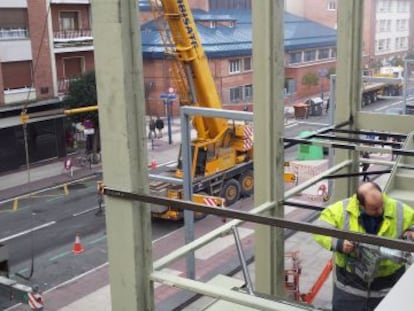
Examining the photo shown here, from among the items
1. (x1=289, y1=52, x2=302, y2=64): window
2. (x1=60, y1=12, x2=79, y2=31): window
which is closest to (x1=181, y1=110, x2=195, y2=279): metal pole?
(x1=60, y1=12, x2=79, y2=31): window

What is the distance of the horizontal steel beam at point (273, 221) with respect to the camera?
3.50m

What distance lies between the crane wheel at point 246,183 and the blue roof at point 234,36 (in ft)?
43.2

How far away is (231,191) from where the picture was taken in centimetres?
1997

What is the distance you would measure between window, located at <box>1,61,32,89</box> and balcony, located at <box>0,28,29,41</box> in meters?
1.14

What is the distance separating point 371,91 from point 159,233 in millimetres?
28729

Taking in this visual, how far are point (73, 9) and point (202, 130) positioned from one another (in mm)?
14115

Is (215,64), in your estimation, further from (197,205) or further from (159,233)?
(197,205)

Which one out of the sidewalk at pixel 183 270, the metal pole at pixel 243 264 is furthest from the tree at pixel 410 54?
the metal pole at pixel 243 264

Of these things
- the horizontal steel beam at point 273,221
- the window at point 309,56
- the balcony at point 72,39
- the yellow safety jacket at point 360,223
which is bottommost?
the yellow safety jacket at point 360,223

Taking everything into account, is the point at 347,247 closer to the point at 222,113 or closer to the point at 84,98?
the point at 222,113

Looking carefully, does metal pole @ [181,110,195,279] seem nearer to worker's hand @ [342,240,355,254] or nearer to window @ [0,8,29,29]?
worker's hand @ [342,240,355,254]

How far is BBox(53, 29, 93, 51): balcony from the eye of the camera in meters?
29.4

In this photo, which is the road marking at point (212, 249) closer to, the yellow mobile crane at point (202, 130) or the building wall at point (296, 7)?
the yellow mobile crane at point (202, 130)

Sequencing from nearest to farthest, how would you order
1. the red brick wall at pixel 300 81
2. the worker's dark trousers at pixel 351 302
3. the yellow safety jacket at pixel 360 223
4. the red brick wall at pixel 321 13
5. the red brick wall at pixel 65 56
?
the yellow safety jacket at pixel 360 223 → the worker's dark trousers at pixel 351 302 → the red brick wall at pixel 65 56 → the red brick wall at pixel 300 81 → the red brick wall at pixel 321 13
